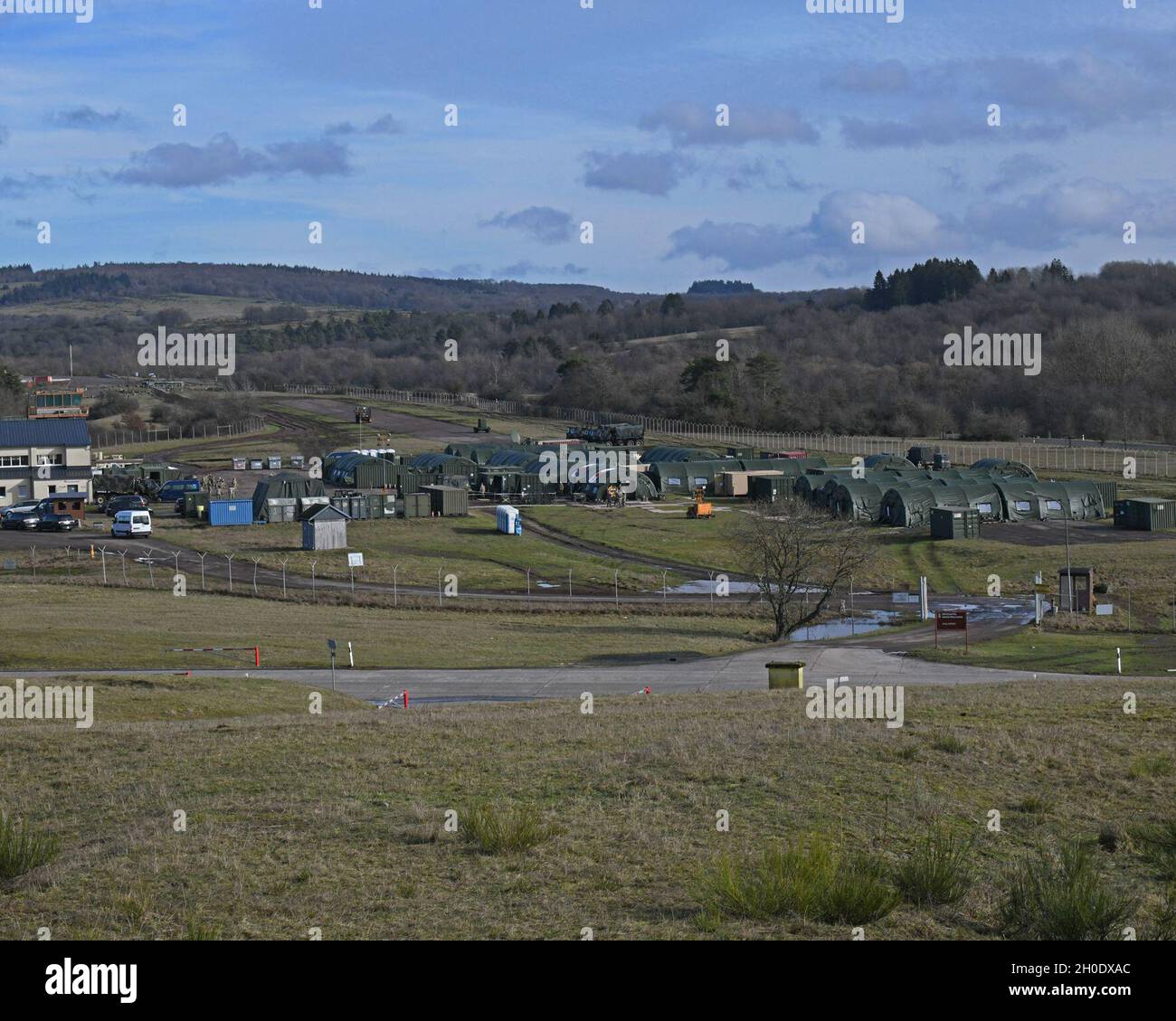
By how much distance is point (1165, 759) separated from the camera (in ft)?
53.0

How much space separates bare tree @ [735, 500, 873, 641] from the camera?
41469 mm

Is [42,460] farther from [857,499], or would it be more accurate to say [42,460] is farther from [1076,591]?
[1076,591]

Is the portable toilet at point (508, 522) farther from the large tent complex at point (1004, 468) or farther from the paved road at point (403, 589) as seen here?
the large tent complex at point (1004, 468)

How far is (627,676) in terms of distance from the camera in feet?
105

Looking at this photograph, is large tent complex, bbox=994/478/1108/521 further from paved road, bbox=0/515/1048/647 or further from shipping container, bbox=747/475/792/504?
paved road, bbox=0/515/1048/647

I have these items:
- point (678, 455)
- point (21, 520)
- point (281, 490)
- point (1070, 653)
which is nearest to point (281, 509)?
point (281, 490)

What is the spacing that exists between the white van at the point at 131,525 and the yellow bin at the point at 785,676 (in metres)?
39.8

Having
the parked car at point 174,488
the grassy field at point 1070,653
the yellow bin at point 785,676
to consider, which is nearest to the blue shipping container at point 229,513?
the parked car at point 174,488

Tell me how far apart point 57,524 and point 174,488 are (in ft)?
37.0

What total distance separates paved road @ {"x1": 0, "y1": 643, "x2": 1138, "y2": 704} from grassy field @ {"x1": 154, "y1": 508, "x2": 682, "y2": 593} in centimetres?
1618

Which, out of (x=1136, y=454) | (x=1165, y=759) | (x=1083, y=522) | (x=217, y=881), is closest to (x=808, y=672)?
(x=1165, y=759)

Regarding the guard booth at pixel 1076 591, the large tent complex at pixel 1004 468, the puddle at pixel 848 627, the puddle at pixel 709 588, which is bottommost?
the puddle at pixel 848 627

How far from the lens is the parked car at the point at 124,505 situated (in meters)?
66.9
